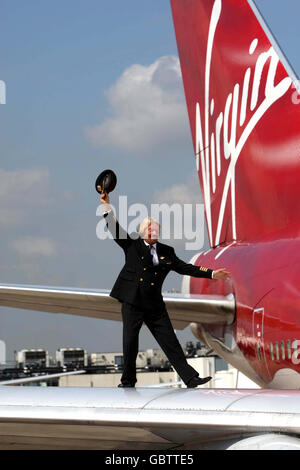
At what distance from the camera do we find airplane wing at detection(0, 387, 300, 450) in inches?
190

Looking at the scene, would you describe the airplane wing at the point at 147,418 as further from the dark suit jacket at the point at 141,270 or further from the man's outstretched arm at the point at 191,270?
the man's outstretched arm at the point at 191,270

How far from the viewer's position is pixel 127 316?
6750 mm

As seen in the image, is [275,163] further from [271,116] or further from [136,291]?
[136,291]

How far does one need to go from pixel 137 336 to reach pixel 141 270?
59cm

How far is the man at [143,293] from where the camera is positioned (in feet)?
22.0

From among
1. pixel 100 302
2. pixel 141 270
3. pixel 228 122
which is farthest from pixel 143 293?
pixel 228 122

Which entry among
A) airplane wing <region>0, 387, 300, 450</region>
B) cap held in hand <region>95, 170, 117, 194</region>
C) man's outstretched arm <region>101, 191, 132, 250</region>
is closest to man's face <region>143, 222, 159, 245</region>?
man's outstretched arm <region>101, 191, 132, 250</region>

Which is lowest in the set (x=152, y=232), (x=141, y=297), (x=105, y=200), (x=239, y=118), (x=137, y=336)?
(x=137, y=336)

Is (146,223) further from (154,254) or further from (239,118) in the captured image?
(239,118)

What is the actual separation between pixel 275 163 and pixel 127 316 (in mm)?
3620

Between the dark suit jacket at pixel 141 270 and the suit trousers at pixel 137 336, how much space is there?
3.7 inches

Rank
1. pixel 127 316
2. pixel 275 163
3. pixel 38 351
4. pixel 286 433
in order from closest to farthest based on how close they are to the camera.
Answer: pixel 286 433 < pixel 127 316 < pixel 275 163 < pixel 38 351

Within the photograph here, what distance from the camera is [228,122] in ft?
39.3
